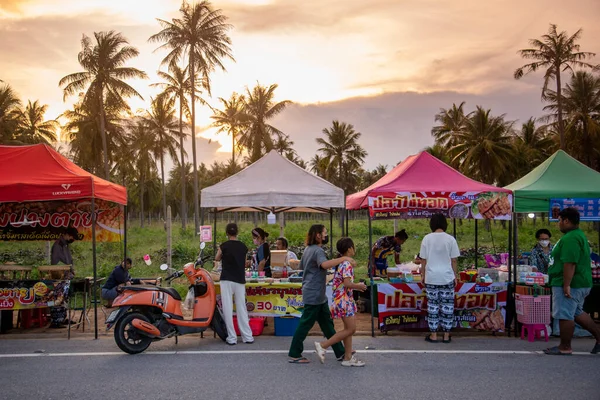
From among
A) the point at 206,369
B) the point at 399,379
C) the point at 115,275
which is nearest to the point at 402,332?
the point at 399,379

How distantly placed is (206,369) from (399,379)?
2.16 metres

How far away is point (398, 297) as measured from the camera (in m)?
8.01

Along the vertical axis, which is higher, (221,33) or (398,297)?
(221,33)

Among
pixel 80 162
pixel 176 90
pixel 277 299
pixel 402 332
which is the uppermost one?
pixel 176 90

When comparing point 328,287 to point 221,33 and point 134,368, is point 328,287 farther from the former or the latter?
point 221,33

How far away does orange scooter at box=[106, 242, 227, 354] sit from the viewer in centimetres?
673

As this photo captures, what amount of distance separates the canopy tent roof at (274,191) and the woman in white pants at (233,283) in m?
1.98

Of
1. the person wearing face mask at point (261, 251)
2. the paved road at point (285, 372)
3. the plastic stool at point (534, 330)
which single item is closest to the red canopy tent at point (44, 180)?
the paved road at point (285, 372)

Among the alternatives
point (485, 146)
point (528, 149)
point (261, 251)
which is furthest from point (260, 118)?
point (261, 251)

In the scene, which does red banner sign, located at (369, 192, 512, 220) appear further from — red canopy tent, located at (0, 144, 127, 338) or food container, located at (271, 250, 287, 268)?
red canopy tent, located at (0, 144, 127, 338)

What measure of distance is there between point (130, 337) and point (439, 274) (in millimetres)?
4222

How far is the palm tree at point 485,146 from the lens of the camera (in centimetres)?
3928

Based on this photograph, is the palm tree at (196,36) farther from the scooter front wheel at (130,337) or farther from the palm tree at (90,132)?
the scooter front wheel at (130,337)

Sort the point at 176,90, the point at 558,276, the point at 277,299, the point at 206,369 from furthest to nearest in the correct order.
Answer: the point at 176,90 < the point at 277,299 < the point at 558,276 < the point at 206,369
